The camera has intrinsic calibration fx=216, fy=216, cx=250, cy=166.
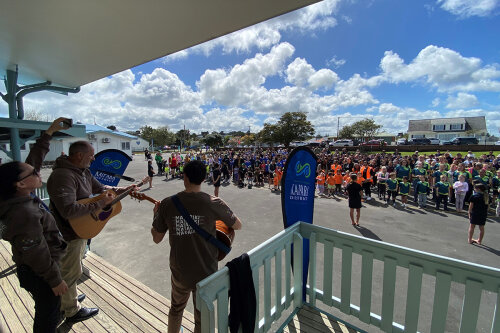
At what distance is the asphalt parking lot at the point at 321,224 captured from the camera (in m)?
4.37

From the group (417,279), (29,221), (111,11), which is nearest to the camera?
(29,221)

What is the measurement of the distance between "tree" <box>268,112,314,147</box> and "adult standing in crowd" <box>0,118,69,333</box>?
156 ft

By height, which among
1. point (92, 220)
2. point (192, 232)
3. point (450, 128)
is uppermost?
point (450, 128)

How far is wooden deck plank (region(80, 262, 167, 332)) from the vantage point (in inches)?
97.3

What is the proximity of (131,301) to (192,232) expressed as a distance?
186 centimetres

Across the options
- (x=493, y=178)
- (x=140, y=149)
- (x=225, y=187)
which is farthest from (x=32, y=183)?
(x=140, y=149)

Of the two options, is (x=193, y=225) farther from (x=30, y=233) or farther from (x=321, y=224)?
(x=321, y=224)

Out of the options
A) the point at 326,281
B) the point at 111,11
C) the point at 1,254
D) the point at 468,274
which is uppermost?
the point at 111,11

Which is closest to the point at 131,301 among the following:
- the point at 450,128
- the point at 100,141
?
the point at 100,141

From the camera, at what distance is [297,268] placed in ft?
8.51

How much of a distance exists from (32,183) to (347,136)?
6764 cm

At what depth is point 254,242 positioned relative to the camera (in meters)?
5.24

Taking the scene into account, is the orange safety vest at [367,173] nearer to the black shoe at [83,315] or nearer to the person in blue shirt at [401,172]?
the person in blue shirt at [401,172]

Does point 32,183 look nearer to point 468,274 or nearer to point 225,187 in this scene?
point 468,274
